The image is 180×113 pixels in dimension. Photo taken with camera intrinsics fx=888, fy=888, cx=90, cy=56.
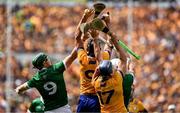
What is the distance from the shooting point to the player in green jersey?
1429 cm

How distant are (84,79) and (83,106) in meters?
0.54

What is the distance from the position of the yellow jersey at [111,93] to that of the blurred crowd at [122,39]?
27.9ft

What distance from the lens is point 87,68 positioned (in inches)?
586

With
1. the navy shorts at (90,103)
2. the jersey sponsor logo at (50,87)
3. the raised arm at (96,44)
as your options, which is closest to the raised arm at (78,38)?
the jersey sponsor logo at (50,87)

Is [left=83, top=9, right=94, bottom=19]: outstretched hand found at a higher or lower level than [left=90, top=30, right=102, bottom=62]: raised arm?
higher

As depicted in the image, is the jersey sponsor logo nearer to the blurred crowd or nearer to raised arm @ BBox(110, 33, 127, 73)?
raised arm @ BBox(110, 33, 127, 73)

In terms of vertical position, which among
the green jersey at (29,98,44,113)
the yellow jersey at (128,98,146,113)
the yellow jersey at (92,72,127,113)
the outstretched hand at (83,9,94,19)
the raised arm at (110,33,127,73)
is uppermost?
the outstretched hand at (83,9,94,19)

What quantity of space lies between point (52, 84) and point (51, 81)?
0.05 meters

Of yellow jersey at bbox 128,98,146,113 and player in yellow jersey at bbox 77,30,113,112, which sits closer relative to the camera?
player in yellow jersey at bbox 77,30,113,112

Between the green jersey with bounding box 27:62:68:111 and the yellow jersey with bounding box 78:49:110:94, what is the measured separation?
0.51m

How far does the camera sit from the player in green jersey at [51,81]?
14.3m

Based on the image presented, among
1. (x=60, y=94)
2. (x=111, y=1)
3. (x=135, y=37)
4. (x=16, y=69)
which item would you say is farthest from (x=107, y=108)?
(x=111, y=1)

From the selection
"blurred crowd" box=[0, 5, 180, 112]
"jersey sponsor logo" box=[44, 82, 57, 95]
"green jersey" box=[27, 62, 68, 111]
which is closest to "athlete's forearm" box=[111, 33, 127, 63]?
"green jersey" box=[27, 62, 68, 111]

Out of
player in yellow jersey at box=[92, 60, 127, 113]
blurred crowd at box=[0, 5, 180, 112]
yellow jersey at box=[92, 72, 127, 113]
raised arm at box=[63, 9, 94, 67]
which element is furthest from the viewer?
blurred crowd at box=[0, 5, 180, 112]
